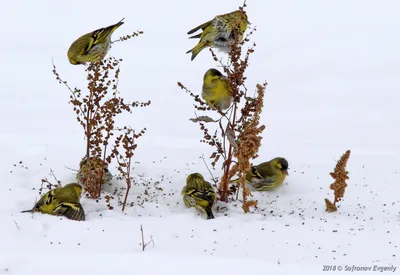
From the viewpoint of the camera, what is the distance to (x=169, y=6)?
1709cm

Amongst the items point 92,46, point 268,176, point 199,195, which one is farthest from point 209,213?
point 92,46

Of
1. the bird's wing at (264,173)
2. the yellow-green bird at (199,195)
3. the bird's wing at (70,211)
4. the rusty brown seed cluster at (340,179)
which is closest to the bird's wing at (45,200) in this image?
the bird's wing at (70,211)

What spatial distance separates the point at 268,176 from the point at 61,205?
7.35ft

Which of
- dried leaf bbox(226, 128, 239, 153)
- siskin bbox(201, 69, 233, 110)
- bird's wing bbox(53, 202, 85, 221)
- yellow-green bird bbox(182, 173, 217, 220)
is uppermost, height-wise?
siskin bbox(201, 69, 233, 110)

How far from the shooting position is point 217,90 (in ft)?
21.2

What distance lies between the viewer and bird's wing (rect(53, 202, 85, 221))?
5.90 metres

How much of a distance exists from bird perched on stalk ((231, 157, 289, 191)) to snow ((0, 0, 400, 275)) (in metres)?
0.11

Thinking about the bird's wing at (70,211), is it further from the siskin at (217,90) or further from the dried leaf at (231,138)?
the siskin at (217,90)

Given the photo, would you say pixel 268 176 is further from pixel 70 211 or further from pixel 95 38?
pixel 95 38

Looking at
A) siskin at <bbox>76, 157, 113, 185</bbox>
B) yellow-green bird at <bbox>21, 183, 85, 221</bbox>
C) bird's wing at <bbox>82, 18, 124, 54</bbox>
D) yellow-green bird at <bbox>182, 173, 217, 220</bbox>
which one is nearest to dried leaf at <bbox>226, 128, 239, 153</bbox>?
yellow-green bird at <bbox>182, 173, 217, 220</bbox>

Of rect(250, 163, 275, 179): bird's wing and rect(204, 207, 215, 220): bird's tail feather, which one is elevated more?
rect(250, 163, 275, 179): bird's wing

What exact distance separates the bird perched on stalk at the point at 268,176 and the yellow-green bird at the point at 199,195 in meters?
0.59

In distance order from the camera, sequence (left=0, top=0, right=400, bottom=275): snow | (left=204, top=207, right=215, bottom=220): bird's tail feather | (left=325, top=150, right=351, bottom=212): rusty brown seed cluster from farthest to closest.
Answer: (left=325, top=150, right=351, bottom=212): rusty brown seed cluster
(left=204, top=207, right=215, bottom=220): bird's tail feather
(left=0, top=0, right=400, bottom=275): snow

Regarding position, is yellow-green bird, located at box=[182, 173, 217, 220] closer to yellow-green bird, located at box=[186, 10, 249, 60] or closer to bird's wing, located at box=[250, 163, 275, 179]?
bird's wing, located at box=[250, 163, 275, 179]
